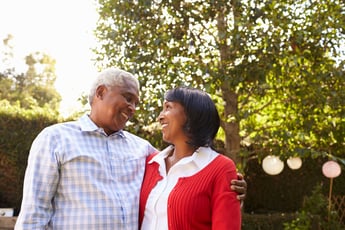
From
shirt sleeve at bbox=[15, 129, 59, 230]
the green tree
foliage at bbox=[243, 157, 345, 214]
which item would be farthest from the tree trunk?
shirt sleeve at bbox=[15, 129, 59, 230]

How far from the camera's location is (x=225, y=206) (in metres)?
2.03

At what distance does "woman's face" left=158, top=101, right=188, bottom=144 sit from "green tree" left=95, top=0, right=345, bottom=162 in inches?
127

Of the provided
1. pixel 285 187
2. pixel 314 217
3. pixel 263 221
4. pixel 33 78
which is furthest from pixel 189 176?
pixel 33 78

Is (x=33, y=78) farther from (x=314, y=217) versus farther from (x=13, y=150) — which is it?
(x=314, y=217)

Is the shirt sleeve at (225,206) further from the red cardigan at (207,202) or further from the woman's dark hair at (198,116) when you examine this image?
the woman's dark hair at (198,116)

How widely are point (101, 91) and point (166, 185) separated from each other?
56cm

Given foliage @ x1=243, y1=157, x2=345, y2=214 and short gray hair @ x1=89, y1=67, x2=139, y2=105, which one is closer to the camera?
short gray hair @ x1=89, y1=67, x2=139, y2=105

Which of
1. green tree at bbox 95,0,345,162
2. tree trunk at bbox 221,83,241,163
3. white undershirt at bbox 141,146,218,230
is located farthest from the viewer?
tree trunk at bbox 221,83,241,163

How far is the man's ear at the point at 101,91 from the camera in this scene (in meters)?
2.39

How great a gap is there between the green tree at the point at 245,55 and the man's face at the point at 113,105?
315 cm

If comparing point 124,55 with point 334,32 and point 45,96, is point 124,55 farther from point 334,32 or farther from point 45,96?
point 45,96

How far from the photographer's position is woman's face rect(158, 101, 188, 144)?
7.42 ft

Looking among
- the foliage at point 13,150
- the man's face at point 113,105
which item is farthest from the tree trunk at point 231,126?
the man's face at point 113,105

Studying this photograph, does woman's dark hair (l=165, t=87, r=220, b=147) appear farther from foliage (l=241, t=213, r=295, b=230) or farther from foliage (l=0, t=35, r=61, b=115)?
foliage (l=0, t=35, r=61, b=115)
